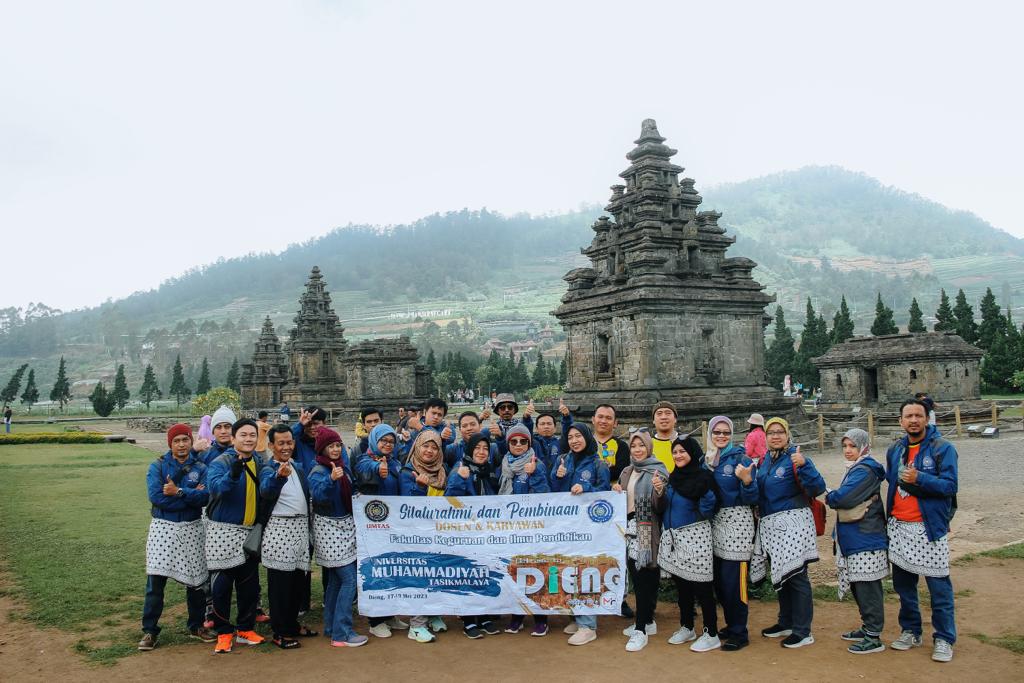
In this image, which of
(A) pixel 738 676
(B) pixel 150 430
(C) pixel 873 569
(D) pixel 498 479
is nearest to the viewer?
(A) pixel 738 676

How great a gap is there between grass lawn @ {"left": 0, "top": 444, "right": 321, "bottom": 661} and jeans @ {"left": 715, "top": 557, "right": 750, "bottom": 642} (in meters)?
3.82

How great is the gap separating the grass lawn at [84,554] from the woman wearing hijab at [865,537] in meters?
4.84

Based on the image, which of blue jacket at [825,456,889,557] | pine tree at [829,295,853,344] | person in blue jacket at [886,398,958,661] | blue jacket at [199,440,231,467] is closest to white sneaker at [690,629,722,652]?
blue jacket at [825,456,889,557]

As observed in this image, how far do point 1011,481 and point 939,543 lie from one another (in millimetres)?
10464

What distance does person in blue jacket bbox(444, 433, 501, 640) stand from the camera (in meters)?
6.54

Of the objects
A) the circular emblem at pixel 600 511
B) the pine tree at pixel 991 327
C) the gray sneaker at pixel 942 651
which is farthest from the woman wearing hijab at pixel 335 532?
the pine tree at pixel 991 327

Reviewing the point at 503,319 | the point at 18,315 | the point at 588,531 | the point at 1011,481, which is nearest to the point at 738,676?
the point at 588,531

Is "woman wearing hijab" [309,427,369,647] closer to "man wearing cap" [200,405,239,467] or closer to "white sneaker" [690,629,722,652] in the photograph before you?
"man wearing cap" [200,405,239,467]

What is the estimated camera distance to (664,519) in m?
6.18

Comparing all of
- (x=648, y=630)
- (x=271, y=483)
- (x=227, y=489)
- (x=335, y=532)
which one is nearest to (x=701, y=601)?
(x=648, y=630)

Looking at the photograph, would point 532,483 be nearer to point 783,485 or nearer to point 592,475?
point 592,475

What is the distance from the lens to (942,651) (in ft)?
18.4

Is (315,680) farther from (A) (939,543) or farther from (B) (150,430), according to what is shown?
(B) (150,430)

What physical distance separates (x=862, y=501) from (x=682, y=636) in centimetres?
185
